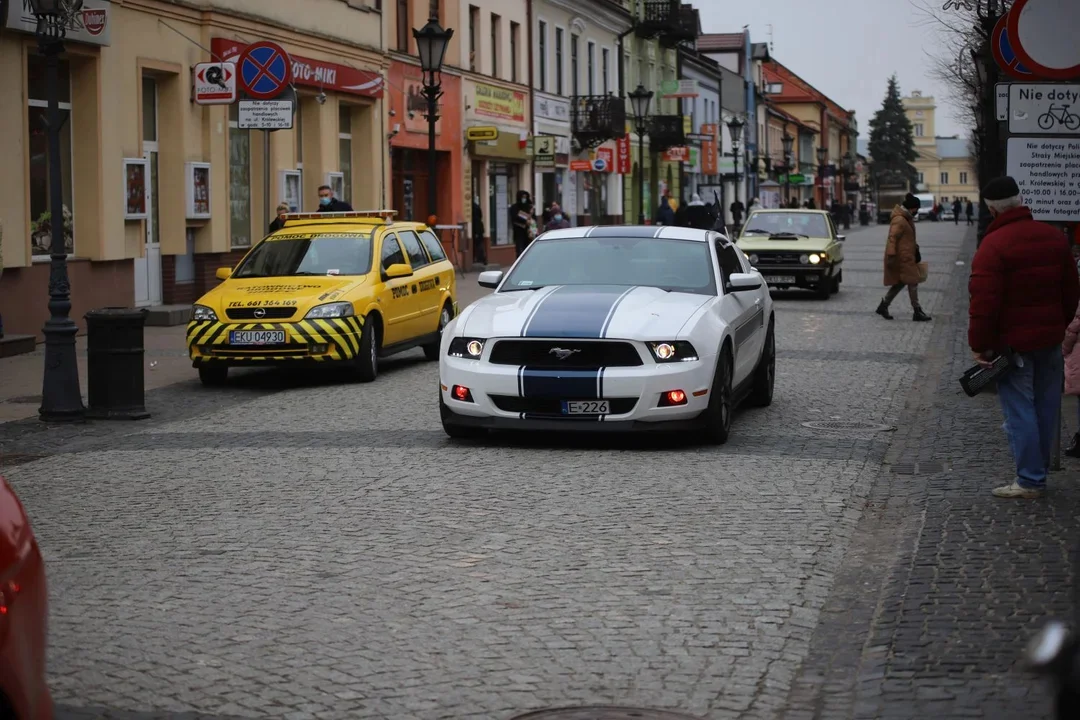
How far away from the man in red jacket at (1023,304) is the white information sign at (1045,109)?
139cm

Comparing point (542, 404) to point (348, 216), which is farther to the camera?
point (348, 216)

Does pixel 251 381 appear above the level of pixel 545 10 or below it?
below

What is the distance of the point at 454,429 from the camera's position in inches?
451

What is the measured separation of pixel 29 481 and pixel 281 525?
2.47 metres

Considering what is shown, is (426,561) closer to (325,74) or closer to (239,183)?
(239,183)

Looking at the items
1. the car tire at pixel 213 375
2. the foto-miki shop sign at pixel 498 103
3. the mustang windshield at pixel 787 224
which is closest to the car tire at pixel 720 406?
the car tire at pixel 213 375

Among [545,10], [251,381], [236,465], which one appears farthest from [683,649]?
[545,10]

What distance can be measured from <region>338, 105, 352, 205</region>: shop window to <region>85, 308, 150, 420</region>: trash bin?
19.2m

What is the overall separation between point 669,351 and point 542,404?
0.92 m

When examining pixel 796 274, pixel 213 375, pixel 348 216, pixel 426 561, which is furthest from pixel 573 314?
pixel 796 274

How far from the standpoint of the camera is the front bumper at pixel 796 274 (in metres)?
29.0

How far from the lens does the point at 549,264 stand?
1254cm

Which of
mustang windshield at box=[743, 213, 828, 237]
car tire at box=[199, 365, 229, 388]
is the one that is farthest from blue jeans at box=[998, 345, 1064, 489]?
mustang windshield at box=[743, 213, 828, 237]

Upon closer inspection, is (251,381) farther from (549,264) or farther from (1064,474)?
(1064,474)
